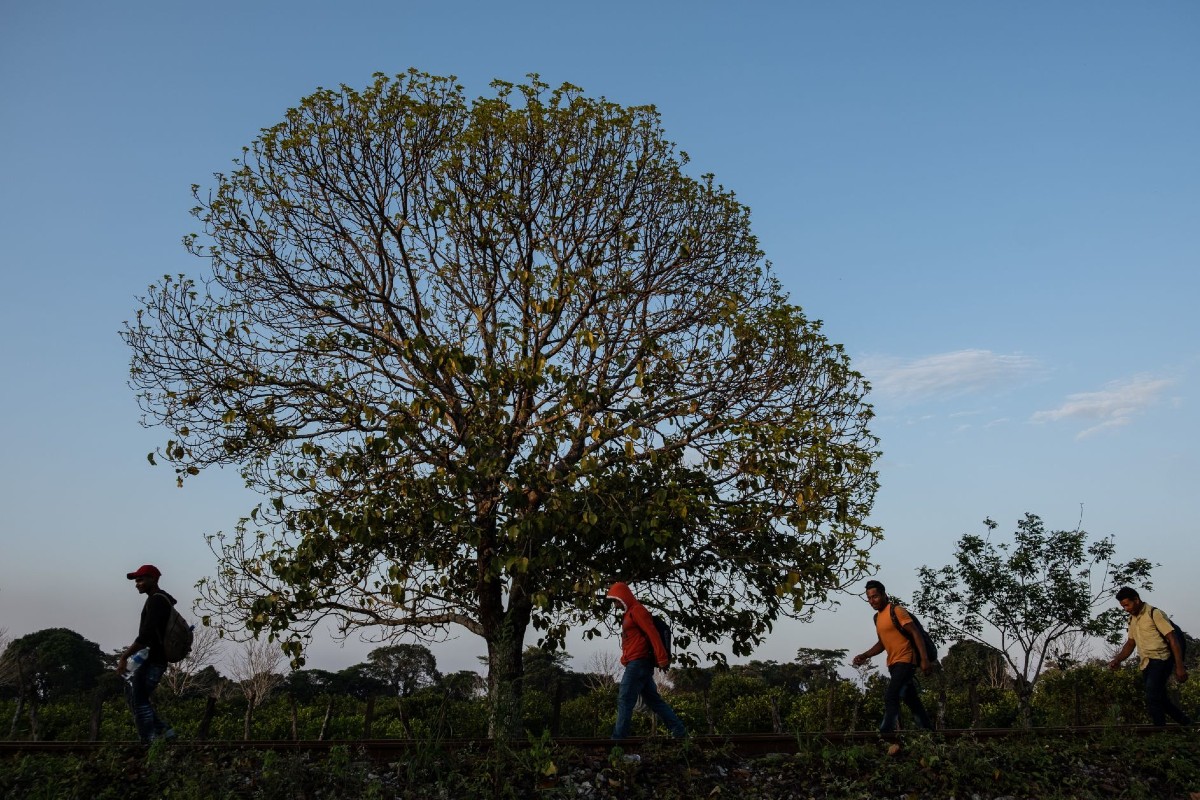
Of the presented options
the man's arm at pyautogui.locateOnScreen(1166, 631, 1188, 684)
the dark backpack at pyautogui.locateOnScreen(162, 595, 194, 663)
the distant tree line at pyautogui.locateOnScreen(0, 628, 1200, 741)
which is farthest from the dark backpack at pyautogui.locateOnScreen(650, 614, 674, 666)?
the distant tree line at pyautogui.locateOnScreen(0, 628, 1200, 741)

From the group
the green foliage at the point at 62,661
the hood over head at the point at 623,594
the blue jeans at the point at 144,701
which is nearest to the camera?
the blue jeans at the point at 144,701

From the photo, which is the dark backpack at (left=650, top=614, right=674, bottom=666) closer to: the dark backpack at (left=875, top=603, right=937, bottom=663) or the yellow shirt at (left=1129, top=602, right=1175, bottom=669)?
the dark backpack at (left=875, top=603, right=937, bottom=663)

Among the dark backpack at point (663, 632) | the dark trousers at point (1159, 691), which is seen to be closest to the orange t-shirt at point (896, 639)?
the dark backpack at point (663, 632)

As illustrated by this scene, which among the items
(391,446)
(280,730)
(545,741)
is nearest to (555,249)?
(391,446)

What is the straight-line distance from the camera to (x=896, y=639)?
11.4 metres

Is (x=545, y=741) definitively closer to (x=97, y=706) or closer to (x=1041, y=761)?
(x=1041, y=761)

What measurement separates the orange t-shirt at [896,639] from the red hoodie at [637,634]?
114 inches

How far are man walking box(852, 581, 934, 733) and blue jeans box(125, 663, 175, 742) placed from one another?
7904mm

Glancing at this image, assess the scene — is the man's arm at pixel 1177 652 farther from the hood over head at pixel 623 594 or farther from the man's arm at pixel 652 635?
the hood over head at pixel 623 594

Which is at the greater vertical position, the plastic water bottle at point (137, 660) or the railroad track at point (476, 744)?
the plastic water bottle at point (137, 660)

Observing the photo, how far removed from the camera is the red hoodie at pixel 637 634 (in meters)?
10.5

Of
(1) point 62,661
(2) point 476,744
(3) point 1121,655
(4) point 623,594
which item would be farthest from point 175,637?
(1) point 62,661

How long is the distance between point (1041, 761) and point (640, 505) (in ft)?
20.8

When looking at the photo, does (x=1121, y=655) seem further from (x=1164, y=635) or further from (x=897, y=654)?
(x=897, y=654)
